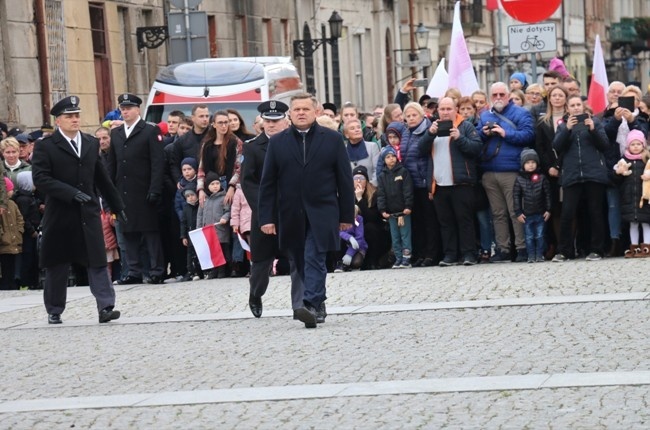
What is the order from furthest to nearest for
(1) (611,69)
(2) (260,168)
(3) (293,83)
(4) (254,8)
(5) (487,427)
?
(1) (611,69), (4) (254,8), (3) (293,83), (2) (260,168), (5) (487,427)

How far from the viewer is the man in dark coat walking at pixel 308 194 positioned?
14.3 metres

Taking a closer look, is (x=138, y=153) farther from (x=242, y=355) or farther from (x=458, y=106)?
(x=242, y=355)

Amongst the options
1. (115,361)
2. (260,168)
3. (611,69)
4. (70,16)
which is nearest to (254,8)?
(70,16)

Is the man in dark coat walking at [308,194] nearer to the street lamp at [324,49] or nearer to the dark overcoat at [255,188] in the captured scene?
the dark overcoat at [255,188]

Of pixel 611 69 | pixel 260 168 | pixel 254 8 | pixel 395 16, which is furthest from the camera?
pixel 611 69

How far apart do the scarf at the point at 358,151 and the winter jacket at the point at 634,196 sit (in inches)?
Result: 117

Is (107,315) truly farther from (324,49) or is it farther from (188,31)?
(324,49)

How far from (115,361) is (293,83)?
708 inches

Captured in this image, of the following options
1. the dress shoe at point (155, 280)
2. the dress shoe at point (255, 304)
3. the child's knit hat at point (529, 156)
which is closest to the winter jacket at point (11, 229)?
the dress shoe at point (155, 280)

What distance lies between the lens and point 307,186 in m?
14.4

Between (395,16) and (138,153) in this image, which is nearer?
(138,153)

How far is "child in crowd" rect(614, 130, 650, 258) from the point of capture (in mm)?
19219

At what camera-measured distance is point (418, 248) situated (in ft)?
67.1

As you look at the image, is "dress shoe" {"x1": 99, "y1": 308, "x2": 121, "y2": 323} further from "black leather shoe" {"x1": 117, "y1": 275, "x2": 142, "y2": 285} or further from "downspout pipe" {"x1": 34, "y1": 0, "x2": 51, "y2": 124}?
"downspout pipe" {"x1": 34, "y1": 0, "x2": 51, "y2": 124}
